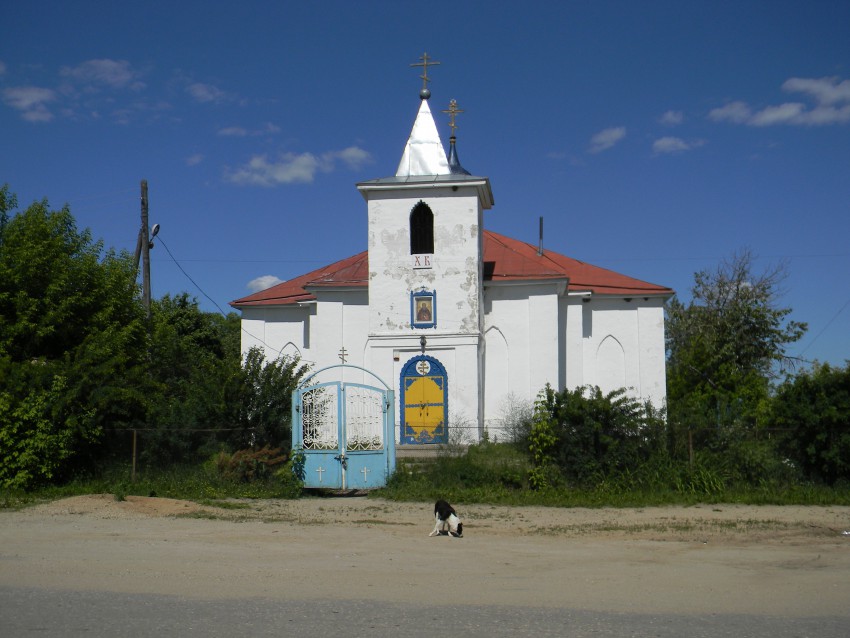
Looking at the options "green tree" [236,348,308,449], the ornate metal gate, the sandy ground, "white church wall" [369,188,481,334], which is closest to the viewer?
the sandy ground

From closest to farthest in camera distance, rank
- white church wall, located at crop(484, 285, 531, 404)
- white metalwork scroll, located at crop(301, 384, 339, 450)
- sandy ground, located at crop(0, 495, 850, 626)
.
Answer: sandy ground, located at crop(0, 495, 850, 626), white metalwork scroll, located at crop(301, 384, 339, 450), white church wall, located at crop(484, 285, 531, 404)

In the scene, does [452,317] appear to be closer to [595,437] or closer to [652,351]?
[652,351]

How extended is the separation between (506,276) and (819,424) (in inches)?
474

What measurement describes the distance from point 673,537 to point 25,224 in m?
18.2

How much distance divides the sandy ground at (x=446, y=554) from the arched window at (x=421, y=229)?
36.5ft

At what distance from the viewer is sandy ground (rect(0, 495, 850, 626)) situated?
28.3ft

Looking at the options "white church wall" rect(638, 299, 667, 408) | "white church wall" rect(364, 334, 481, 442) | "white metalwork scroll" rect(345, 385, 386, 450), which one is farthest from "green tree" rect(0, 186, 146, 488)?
"white church wall" rect(638, 299, 667, 408)

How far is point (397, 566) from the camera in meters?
10.2

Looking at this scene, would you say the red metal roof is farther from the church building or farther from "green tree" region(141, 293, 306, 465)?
"green tree" region(141, 293, 306, 465)

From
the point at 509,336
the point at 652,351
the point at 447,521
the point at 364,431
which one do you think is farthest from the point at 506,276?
the point at 447,521

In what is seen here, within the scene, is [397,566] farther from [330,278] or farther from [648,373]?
[648,373]

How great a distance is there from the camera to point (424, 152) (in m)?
27.0

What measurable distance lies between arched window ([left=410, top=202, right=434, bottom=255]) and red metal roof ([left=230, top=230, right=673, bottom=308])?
217cm

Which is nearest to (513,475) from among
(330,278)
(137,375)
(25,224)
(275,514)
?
(275,514)
